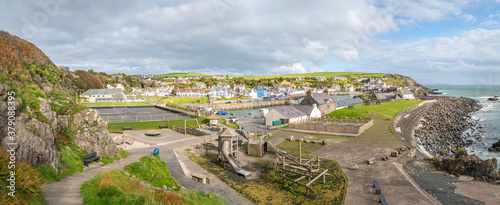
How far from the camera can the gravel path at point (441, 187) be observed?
55.1 ft

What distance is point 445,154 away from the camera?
34.4 m

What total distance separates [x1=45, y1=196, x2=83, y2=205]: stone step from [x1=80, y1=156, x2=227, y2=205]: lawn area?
25cm

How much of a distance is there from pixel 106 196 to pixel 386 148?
2984 cm

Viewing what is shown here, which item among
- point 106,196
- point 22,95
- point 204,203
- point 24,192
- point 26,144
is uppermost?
point 22,95

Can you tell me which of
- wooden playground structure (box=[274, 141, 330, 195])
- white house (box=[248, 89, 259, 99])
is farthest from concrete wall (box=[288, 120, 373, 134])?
white house (box=[248, 89, 259, 99])

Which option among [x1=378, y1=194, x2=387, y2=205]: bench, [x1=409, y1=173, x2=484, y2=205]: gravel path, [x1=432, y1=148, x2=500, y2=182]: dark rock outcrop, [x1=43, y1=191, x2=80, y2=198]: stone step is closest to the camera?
[x1=43, y1=191, x2=80, y2=198]: stone step

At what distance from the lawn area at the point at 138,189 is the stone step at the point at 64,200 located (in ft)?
0.81

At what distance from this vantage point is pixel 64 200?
9.83 metres

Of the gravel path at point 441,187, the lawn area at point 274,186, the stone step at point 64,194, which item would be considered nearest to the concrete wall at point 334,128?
the lawn area at point 274,186

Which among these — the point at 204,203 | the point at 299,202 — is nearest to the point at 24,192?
the point at 204,203

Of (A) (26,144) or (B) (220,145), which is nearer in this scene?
(A) (26,144)

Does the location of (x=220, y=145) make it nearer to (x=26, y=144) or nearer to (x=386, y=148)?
(x=26, y=144)

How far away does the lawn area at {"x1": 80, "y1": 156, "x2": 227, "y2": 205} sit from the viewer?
393 inches

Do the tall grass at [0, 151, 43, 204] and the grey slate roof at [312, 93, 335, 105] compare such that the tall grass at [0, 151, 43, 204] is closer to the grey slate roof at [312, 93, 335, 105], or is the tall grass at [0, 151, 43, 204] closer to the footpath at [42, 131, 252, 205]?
the footpath at [42, 131, 252, 205]
